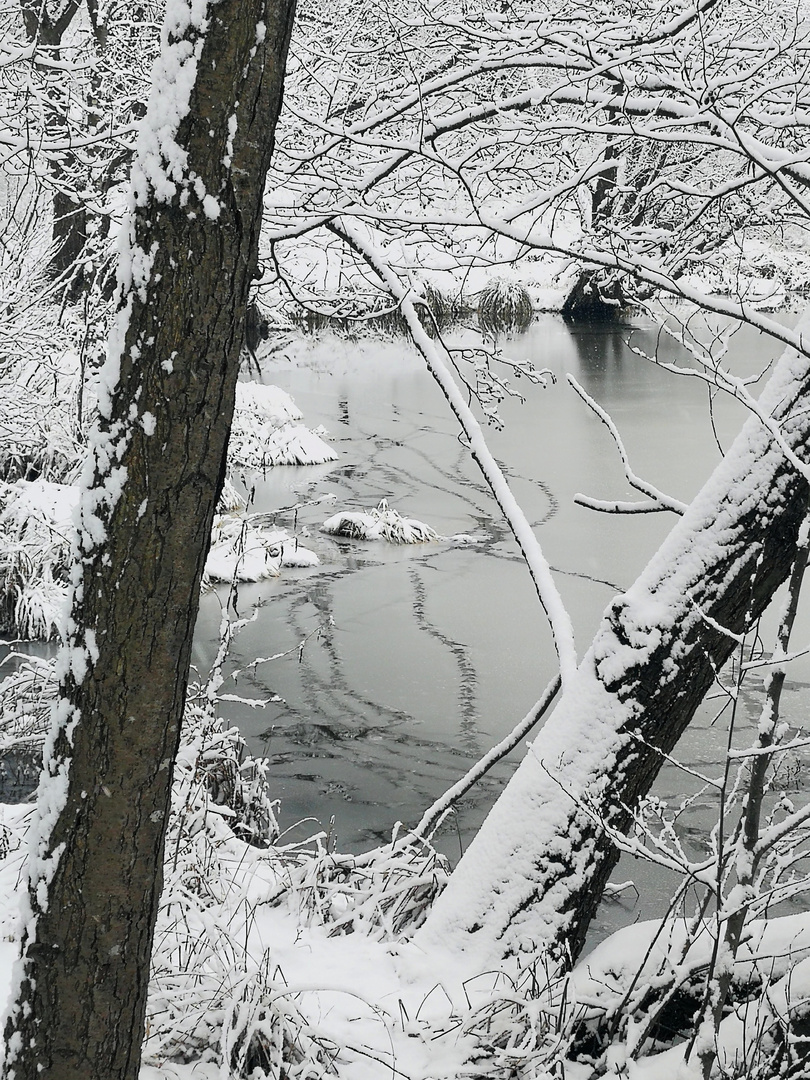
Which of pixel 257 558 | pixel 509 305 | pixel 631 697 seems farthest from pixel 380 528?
pixel 509 305

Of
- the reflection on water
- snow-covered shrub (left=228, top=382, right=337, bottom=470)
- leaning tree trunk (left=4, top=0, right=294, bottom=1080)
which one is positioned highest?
leaning tree trunk (left=4, top=0, right=294, bottom=1080)

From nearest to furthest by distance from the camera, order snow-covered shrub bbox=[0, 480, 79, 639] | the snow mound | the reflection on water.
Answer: the reflection on water
snow-covered shrub bbox=[0, 480, 79, 639]
the snow mound

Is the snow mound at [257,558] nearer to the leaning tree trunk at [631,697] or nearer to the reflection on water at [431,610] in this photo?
the reflection on water at [431,610]

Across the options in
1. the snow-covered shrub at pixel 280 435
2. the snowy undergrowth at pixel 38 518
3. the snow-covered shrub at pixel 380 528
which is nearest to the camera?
the snowy undergrowth at pixel 38 518

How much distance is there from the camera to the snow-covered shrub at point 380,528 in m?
10.5

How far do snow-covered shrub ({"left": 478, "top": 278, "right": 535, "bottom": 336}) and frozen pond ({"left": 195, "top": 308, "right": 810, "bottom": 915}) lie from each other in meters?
5.06

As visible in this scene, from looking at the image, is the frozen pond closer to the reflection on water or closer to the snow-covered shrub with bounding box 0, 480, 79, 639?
the reflection on water

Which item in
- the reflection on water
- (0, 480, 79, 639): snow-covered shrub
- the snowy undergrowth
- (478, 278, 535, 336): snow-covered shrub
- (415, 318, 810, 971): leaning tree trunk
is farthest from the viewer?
(478, 278, 535, 336): snow-covered shrub

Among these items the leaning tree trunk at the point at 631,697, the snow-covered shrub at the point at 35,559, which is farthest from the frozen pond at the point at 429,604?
the snow-covered shrub at the point at 35,559

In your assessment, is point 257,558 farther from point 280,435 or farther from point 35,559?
point 280,435

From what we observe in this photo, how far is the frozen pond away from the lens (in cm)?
615

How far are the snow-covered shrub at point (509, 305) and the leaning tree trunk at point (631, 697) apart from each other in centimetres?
1901

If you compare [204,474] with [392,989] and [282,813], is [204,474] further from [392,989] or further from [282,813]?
[282,813]

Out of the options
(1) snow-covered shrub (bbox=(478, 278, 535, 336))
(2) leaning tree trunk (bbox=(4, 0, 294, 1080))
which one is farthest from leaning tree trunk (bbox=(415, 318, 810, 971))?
(1) snow-covered shrub (bbox=(478, 278, 535, 336))
